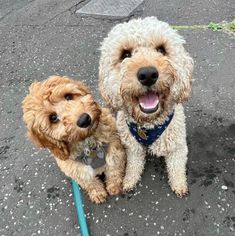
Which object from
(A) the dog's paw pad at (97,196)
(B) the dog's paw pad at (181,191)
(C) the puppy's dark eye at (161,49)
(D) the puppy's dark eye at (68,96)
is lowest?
(B) the dog's paw pad at (181,191)

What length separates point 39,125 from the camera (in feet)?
8.45

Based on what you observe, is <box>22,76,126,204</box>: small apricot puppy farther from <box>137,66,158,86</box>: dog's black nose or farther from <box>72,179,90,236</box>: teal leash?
<box>137,66,158,86</box>: dog's black nose

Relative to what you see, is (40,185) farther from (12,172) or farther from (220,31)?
(220,31)

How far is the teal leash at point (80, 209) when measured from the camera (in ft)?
10.1

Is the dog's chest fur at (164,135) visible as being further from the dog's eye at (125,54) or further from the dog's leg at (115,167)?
the dog's eye at (125,54)

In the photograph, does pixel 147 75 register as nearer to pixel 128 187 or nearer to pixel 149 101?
pixel 149 101

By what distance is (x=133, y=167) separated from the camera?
3.29 m

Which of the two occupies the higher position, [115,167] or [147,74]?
[147,74]

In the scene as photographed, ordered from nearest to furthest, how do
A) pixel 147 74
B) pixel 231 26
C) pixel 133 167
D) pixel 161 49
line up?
pixel 147 74, pixel 161 49, pixel 133 167, pixel 231 26

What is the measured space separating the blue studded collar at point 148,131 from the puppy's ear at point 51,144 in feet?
1.92

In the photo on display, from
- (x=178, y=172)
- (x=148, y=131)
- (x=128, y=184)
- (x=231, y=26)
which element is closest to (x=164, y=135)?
(x=148, y=131)

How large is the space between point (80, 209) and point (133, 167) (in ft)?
2.09

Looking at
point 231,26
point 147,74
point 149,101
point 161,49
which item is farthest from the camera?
point 231,26

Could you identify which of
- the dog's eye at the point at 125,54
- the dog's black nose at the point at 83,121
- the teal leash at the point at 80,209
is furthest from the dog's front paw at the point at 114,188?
the dog's eye at the point at 125,54
